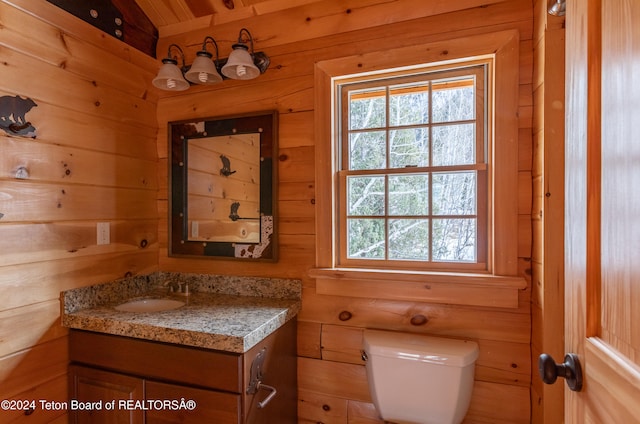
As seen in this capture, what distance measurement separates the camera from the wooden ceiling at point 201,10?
5.56 ft

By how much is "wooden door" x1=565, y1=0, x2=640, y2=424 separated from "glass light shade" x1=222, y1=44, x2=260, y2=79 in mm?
1206

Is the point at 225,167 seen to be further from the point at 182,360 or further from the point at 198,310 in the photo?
the point at 182,360

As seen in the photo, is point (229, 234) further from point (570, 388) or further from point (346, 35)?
point (570, 388)

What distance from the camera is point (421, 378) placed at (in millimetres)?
1260

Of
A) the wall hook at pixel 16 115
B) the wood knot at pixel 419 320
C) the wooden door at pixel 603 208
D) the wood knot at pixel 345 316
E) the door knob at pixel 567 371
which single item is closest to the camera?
the wooden door at pixel 603 208

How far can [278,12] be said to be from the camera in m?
1.67

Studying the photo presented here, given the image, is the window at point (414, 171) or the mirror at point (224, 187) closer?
the window at point (414, 171)

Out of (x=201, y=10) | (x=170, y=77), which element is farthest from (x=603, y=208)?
(x=201, y=10)

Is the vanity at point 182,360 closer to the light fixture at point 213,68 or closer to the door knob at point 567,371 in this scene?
the door knob at point 567,371

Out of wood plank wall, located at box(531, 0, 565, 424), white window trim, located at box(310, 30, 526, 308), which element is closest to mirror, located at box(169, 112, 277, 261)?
white window trim, located at box(310, 30, 526, 308)

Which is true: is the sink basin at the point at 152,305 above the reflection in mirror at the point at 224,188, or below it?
below

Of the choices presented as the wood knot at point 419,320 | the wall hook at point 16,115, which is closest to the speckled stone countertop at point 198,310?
the wood knot at point 419,320

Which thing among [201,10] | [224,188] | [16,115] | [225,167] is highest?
[201,10]

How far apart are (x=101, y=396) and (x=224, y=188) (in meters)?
1.06
